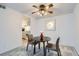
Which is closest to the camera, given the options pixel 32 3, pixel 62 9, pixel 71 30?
pixel 32 3

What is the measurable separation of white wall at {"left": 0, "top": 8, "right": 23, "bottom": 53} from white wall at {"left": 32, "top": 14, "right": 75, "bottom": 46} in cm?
37

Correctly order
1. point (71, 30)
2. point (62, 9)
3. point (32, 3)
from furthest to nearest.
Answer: point (71, 30), point (62, 9), point (32, 3)

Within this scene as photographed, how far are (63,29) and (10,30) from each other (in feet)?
3.20

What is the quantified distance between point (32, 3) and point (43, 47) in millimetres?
801

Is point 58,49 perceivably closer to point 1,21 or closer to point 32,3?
point 32,3

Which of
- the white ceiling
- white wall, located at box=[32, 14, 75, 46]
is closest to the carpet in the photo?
white wall, located at box=[32, 14, 75, 46]

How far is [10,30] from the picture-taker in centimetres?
142

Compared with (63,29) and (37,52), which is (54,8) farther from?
(37,52)

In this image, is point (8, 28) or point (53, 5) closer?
point (53, 5)

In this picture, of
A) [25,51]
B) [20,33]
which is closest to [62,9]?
[20,33]

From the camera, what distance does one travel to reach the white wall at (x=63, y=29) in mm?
1412

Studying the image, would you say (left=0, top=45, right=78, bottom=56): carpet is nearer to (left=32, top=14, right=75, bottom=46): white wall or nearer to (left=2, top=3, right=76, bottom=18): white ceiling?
(left=32, top=14, right=75, bottom=46): white wall

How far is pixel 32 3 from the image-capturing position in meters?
1.23

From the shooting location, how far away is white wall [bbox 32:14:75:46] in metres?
1.41
